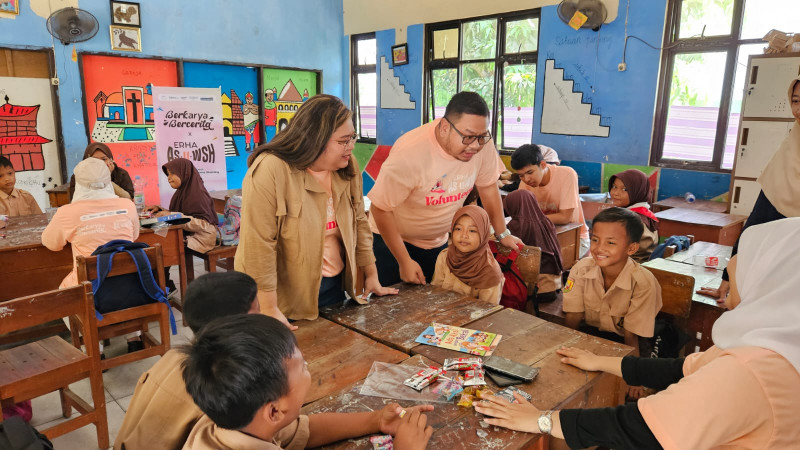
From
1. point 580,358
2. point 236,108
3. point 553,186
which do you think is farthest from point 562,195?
point 236,108

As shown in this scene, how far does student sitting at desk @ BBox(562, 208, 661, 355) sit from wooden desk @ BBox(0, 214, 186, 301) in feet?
9.67

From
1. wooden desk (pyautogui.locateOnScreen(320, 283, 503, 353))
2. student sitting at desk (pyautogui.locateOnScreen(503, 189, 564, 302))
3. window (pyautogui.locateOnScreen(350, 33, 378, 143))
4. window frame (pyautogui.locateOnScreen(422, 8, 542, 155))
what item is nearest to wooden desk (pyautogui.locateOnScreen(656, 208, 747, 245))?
student sitting at desk (pyautogui.locateOnScreen(503, 189, 564, 302))

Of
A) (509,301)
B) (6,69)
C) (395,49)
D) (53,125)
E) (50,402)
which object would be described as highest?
(395,49)

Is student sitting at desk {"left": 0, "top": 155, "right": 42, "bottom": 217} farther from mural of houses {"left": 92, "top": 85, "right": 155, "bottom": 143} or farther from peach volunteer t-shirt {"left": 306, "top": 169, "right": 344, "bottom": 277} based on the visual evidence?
peach volunteer t-shirt {"left": 306, "top": 169, "right": 344, "bottom": 277}

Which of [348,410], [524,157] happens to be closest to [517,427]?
[348,410]

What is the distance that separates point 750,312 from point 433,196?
1.56 meters

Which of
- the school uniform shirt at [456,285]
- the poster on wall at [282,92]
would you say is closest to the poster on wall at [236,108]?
the poster on wall at [282,92]

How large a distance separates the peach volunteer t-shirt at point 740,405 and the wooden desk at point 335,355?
82 centimetres

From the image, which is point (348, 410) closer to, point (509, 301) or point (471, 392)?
point (471, 392)

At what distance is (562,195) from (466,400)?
→ 2.90 metres

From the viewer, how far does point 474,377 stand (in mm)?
1481

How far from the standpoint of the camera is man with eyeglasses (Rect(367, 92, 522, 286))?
91.4 inches

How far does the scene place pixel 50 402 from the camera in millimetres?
2758

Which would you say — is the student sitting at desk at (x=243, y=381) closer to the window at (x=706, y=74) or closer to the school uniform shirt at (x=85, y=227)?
the school uniform shirt at (x=85, y=227)
